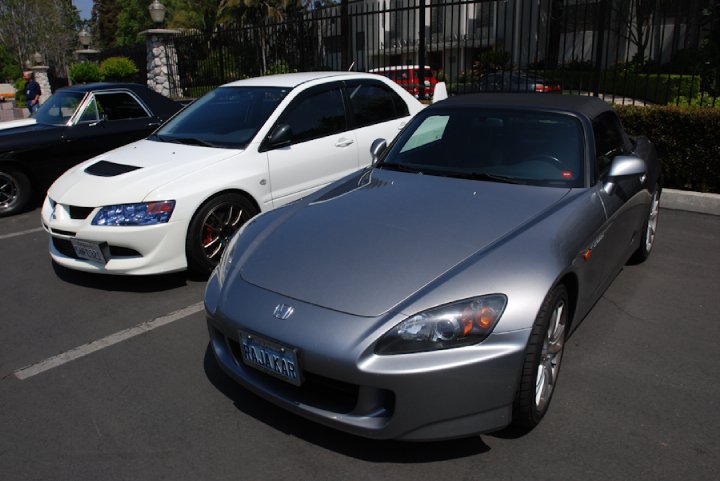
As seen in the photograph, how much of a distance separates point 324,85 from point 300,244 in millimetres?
3124

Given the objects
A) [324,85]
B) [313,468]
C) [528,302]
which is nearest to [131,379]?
[313,468]

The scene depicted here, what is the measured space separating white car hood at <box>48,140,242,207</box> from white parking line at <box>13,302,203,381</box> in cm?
96

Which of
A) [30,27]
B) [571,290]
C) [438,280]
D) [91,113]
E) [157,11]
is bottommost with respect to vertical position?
[571,290]

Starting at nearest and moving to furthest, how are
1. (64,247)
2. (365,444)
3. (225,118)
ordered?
(365,444), (64,247), (225,118)

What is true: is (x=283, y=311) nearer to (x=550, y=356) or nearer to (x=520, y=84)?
(x=550, y=356)

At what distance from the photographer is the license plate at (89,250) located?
4656 millimetres

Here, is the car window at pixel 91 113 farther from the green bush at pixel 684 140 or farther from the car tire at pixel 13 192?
the green bush at pixel 684 140

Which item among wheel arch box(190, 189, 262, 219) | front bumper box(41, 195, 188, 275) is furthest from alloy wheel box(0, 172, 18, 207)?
wheel arch box(190, 189, 262, 219)

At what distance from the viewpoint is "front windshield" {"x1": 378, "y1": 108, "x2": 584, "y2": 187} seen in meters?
3.74

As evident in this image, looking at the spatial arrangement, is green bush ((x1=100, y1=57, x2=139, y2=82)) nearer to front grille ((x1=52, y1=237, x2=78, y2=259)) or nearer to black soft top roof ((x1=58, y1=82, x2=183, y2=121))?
black soft top roof ((x1=58, y1=82, x2=183, y2=121))

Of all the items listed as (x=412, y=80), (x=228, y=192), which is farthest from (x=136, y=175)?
(x=412, y=80)

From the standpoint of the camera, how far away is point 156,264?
4637mm

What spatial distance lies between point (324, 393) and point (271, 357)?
295 millimetres

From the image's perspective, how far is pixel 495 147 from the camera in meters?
3.96
